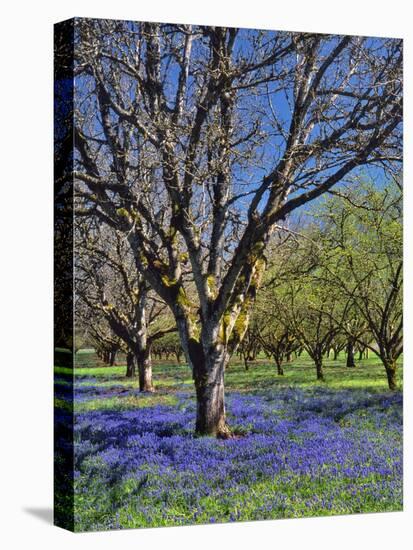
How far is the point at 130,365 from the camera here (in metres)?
12.2

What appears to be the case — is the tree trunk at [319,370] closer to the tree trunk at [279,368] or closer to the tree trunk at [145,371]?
the tree trunk at [279,368]

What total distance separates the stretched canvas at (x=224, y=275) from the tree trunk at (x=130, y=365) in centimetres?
4

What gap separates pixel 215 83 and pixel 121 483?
4.34 m

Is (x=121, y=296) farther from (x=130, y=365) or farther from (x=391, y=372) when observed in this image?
(x=391, y=372)

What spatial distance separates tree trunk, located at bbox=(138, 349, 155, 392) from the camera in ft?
39.9

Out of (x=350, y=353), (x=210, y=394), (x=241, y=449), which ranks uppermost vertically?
(x=350, y=353)


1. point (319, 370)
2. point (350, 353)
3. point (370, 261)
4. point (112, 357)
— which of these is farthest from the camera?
point (370, 261)

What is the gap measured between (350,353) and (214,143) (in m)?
3.10

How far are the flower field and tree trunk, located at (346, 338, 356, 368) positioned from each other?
80 mm

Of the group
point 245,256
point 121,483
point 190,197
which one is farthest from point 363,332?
point 121,483

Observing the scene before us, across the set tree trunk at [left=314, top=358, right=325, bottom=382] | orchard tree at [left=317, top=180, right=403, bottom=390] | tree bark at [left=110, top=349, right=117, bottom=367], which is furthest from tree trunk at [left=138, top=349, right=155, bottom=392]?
orchard tree at [left=317, top=180, right=403, bottom=390]

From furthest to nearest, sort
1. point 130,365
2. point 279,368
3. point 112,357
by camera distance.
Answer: point 279,368, point 130,365, point 112,357

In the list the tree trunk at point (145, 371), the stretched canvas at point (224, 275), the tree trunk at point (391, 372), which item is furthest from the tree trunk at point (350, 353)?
the tree trunk at point (145, 371)

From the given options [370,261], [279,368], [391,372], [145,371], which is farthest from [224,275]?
[391,372]
